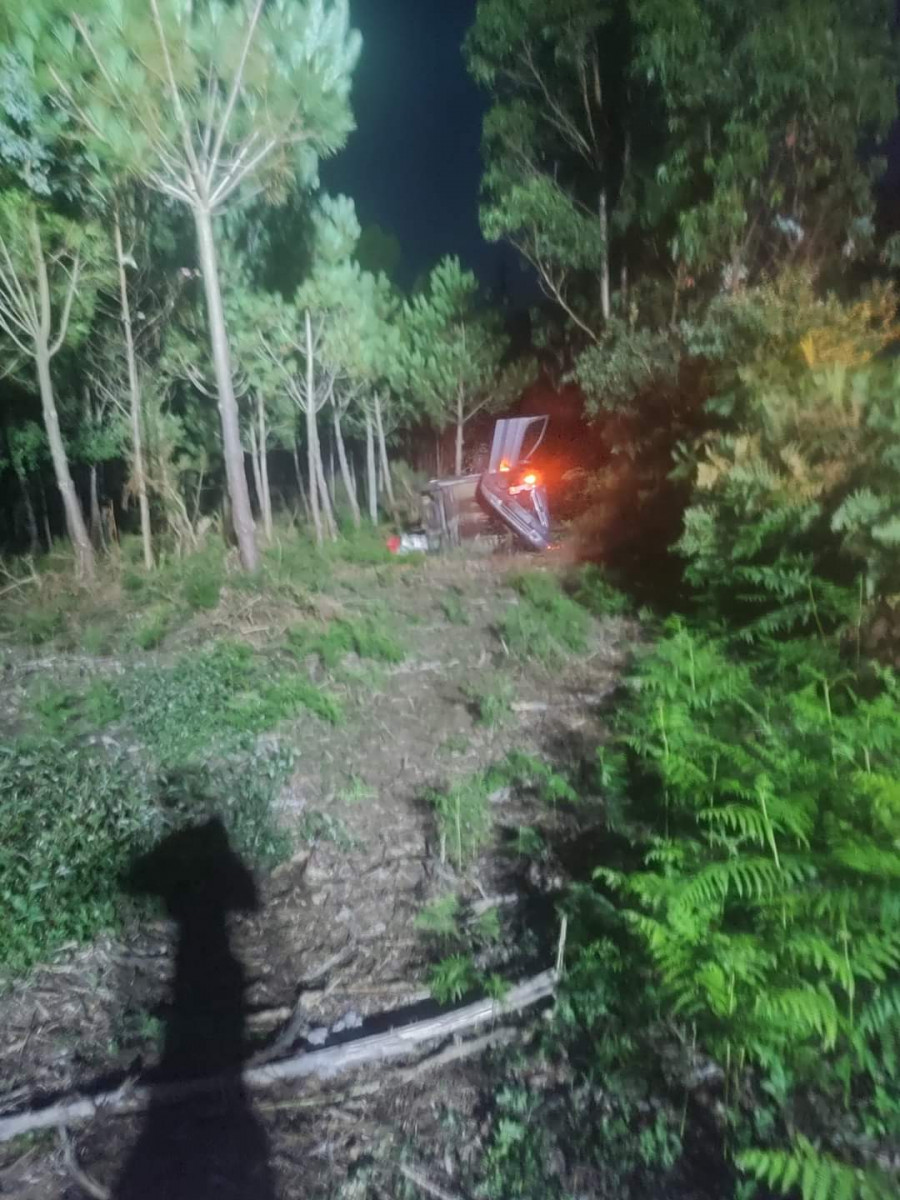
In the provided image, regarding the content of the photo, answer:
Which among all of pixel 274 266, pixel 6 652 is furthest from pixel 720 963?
pixel 274 266

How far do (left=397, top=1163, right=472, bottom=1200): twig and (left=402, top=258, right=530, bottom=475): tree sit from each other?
1712 centimetres

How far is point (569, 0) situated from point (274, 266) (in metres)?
6.45

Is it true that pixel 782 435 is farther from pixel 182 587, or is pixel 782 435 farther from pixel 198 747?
pixel 182 587

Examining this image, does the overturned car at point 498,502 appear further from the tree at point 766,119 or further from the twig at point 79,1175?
the twig at point 79,1175

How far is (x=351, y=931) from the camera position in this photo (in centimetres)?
420

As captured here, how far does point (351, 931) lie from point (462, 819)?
1015mm

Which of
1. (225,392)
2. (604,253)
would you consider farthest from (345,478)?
(225,392)

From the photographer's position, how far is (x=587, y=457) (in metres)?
14.2

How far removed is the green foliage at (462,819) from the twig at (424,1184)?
1.89 m

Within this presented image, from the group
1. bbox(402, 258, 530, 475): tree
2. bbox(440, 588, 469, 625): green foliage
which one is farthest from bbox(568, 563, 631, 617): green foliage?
bbox(402, 258, 530, 475): tree

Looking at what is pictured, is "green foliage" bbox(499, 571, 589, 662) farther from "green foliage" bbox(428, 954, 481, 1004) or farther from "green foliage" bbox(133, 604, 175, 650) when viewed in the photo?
"green foliage" bbox(428, 954, 481, 1004)

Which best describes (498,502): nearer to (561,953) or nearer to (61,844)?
(61,844)

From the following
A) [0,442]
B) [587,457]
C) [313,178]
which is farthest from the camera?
[0,442]

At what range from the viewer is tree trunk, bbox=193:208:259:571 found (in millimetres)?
11000
